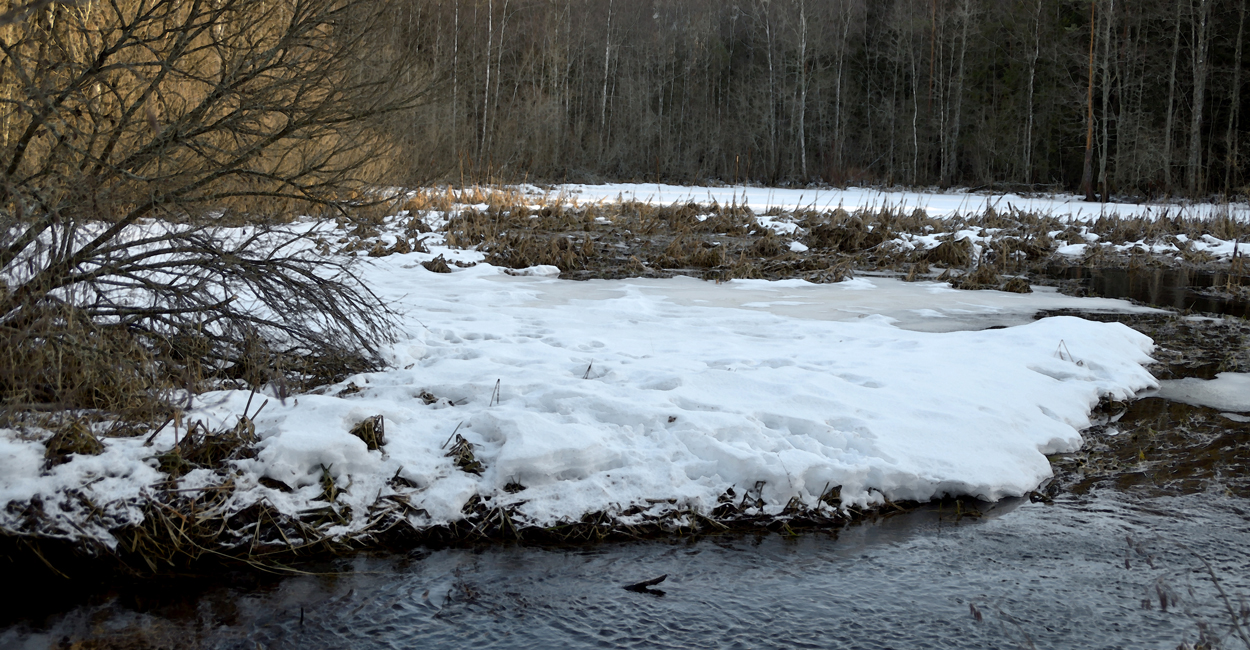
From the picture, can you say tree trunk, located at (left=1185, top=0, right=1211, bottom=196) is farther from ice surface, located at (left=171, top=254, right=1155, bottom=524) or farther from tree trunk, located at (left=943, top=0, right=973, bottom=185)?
ice surface, located at (left=171, top=254, right=1155, bottom=524)

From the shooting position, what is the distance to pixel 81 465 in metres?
3.64

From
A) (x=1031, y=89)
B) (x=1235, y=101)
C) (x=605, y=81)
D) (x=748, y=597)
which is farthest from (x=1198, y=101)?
(x=748, y=597)

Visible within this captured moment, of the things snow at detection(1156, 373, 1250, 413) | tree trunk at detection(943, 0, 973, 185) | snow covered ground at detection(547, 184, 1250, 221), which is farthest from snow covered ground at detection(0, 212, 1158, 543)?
tree trunk at detection(943, 0, 973, 185)

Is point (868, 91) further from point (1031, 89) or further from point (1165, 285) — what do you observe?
point (1165, 285)

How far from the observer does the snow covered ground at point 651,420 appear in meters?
3.90

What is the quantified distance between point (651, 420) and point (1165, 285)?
33.5 ft

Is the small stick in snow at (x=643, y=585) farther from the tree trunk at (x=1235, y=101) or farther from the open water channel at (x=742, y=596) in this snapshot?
the tree trunk at (x=1235, y=101)

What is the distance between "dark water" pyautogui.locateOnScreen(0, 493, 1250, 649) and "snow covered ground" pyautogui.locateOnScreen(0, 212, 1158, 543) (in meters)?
0.36

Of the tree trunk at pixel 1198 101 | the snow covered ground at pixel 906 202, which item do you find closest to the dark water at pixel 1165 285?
the snow covered ground at pixel 906 202

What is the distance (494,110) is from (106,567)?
2519cm

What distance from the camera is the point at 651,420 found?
4.65m

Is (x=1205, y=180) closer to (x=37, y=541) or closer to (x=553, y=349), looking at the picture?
(x=553, y=349)

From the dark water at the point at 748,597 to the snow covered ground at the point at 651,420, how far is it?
36cm

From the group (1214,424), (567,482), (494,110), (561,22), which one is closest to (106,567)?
(567,482)
